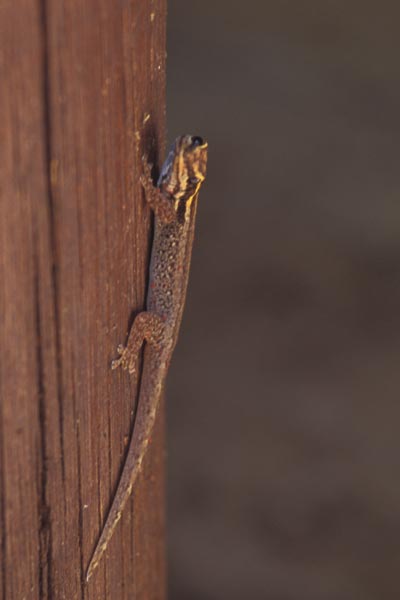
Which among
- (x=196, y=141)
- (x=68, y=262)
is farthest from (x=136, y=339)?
(x=196, y=141)

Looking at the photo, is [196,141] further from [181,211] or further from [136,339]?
[136,339]

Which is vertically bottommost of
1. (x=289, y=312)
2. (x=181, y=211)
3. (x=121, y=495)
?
(x=289, y=312)

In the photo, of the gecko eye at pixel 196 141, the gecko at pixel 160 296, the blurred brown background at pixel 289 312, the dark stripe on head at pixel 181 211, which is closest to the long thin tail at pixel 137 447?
the gecko at pixel 160 296

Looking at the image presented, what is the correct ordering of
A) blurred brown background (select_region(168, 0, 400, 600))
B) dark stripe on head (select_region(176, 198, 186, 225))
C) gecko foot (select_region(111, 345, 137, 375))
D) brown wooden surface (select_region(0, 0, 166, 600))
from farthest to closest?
blurred brown background (select_region(168, 0, 400, 600)), dark stripe on head (select_region(176, 198, 186, 225)), gecko foot (select_region(111, 345, 137, 375)), brown wooden surface (select_region(0, 0, 166, 600))

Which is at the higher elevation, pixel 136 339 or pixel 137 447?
pixel 136 339

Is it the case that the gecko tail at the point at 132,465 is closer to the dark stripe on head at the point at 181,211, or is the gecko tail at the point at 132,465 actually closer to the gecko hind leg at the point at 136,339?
the gecko hind leg at the point at 136,339

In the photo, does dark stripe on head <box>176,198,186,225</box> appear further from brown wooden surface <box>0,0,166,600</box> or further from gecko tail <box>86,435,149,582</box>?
gecko tail <box>86,435,149,582</box>

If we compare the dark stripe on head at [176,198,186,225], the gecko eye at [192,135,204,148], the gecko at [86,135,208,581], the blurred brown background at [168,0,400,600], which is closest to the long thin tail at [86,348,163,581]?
the gecko at [86,135,208,581]
